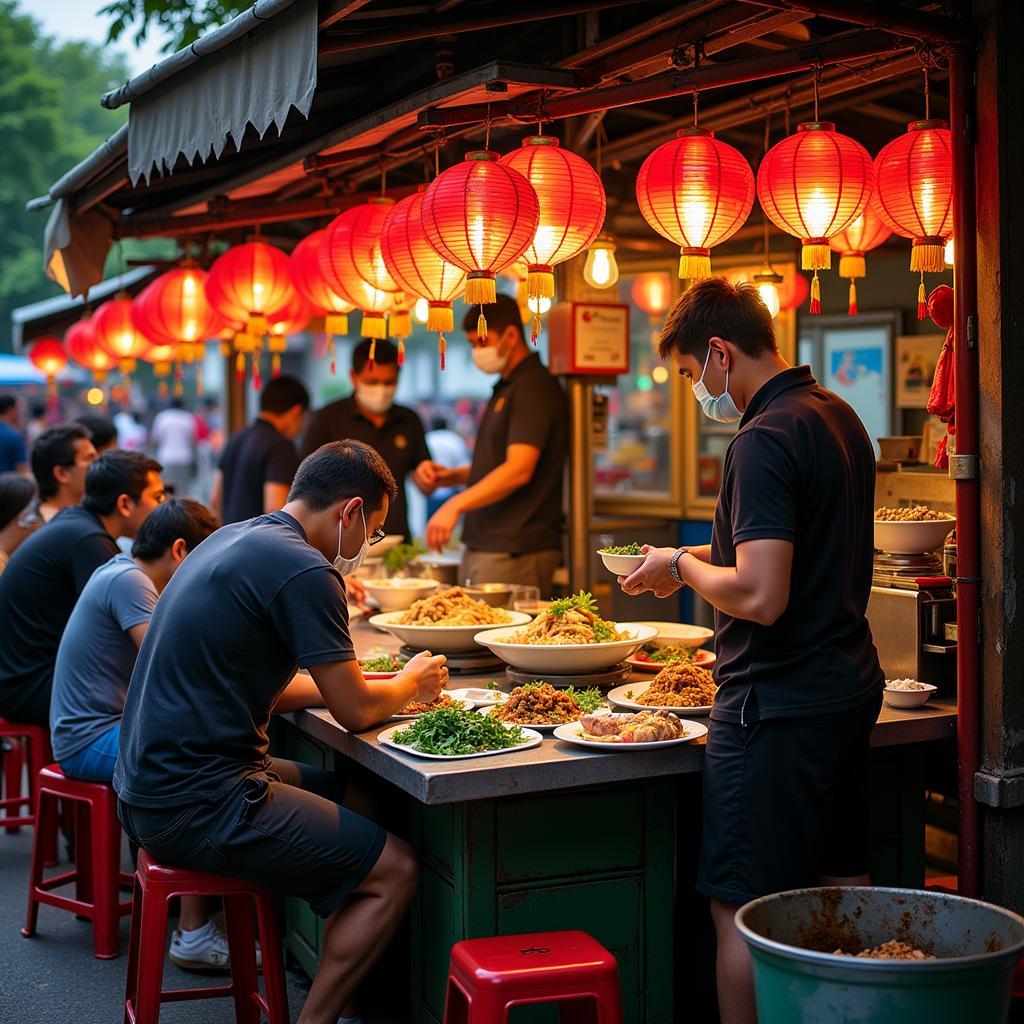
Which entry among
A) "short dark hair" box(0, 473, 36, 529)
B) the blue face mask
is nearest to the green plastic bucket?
the blue face mask

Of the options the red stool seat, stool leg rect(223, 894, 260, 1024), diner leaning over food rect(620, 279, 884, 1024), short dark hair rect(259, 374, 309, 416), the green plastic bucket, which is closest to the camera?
the green plastic bucket

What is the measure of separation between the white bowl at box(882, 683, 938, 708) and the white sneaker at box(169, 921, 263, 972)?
7.99 ft

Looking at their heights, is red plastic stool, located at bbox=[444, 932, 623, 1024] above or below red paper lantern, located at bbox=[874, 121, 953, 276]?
below

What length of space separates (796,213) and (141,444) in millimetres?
18736

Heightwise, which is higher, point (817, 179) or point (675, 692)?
point (817, 179)

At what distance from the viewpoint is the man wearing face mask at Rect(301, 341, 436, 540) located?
7.41 metres

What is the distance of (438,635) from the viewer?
15.6 ft

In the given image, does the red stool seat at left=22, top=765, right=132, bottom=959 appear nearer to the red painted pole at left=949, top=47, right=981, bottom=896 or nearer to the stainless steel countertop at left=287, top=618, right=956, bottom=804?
the stainless steel countertop at left=287, top=618, right=956, bottom=804

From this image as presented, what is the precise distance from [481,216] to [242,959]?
8.48 feet

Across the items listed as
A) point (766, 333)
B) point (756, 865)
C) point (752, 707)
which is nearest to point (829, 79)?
point (766, 333)

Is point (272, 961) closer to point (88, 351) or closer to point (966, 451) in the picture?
point (966, 451)

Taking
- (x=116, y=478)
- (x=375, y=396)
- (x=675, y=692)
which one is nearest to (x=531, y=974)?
(x=675, y=692)

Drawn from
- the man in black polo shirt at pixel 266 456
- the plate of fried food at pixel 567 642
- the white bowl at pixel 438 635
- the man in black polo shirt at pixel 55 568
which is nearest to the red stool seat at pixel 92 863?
the man in black polo shirt at pixel 55 568

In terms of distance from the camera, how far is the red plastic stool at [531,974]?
3.04 metres
